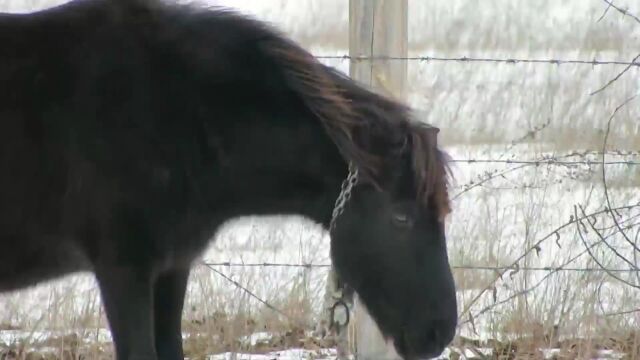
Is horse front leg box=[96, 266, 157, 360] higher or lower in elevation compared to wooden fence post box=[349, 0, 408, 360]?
lower

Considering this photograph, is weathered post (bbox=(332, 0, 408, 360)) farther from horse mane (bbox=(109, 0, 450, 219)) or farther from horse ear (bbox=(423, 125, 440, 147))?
horse ear (bbox=(423, 125, 440, 147))

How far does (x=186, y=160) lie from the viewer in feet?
11.1

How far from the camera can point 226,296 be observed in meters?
5.10

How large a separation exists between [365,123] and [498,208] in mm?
2615

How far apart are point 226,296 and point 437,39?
9.96 ft

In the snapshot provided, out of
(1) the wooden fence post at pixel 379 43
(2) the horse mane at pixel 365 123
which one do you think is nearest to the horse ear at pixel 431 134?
(2) the horse mane at pixel 365 123

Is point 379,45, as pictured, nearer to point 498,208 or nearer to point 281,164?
point 281,164

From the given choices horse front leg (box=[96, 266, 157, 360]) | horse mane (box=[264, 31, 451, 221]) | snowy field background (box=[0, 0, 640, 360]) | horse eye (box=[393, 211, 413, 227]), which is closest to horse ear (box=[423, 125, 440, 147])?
horse mane (box=[264, 31, 451, 221])

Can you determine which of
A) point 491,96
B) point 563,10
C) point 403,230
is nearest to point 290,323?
point 403,230

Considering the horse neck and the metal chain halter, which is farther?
the horse neck

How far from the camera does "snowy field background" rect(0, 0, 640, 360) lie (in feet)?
16.0

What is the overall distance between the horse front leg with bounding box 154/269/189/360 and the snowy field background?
400mm

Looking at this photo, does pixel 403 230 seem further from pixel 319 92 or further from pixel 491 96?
pixel 491 96

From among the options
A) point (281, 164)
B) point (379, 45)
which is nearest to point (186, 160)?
point (281, 164)
